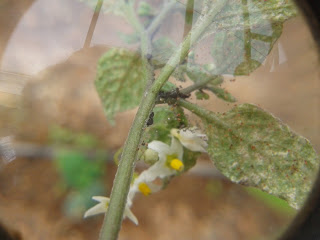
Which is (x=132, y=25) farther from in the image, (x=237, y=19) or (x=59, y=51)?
(x=237, y=19)

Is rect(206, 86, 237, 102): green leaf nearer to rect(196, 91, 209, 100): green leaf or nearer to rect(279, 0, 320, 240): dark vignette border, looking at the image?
rect(196, 91, 209, 100): green leaf

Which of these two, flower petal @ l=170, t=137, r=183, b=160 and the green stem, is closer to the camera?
the green stem

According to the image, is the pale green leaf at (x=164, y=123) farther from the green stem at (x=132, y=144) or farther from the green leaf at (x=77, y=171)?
the green leaf at (x=77, y=171)

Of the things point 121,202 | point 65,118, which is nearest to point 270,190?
point 121,202

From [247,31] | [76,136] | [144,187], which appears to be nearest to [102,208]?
[144,187]

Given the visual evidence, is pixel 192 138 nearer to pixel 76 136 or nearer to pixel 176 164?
pixel 176 164

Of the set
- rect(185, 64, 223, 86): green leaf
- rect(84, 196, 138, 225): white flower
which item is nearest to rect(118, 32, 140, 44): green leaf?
rect(185, 64, 223, 86): green leaf
